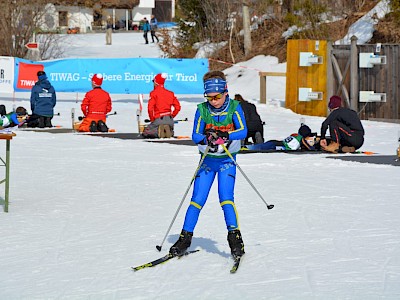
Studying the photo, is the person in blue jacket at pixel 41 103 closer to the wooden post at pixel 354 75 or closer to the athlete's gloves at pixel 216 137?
the wooden post at pixel 354 75

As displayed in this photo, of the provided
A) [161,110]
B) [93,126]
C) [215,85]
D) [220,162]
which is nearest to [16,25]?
[93,126]

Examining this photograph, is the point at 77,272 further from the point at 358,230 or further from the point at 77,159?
the point at 77,159

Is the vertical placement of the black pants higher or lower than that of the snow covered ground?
higher

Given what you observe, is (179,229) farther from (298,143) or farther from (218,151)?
(298,143)

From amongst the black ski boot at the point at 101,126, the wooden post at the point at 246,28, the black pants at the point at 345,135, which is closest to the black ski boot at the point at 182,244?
the black pants at the point at 345,135

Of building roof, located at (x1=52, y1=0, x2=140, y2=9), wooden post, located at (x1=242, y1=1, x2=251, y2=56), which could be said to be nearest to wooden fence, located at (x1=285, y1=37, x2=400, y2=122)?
wooden post, located at (x1=242, y1=1, x2=251, y2=56)

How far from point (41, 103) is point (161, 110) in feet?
12.9

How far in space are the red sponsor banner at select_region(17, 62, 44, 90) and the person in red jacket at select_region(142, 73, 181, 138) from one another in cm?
724

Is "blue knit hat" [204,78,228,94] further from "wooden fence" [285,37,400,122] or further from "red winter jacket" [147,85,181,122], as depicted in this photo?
"wooden fence" [285,37,400,122]

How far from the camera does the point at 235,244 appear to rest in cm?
767

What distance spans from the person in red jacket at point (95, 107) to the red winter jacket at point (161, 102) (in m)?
1.57

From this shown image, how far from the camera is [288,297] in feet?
21.7

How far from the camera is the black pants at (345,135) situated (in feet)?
53.6

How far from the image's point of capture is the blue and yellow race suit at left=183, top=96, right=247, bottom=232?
768 centimetres
